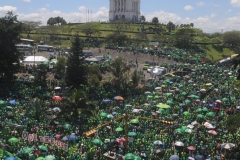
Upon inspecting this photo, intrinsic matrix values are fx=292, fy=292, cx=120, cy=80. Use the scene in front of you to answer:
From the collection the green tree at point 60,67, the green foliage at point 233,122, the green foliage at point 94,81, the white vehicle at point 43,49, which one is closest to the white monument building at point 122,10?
the white vehicle at point 43,49

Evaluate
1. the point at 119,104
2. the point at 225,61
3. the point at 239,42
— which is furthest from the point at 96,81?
the point at 239,42

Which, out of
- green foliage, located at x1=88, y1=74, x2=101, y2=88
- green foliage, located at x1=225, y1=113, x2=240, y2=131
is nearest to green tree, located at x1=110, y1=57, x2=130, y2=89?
green foliage, located at x1=88, y1=74, x2=101, y2=88

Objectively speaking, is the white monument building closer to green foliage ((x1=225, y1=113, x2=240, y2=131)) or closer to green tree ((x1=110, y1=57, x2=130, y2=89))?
green tree ((x1=110, y1=57, x2=130, y2=89))

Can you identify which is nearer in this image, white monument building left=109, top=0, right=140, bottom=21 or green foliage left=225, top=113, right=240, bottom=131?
green foliage left=225, top=113, right=240, bottom=131

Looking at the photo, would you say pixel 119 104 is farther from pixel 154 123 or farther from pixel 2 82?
pixel 2 82

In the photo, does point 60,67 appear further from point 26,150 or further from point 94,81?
point 26,150
